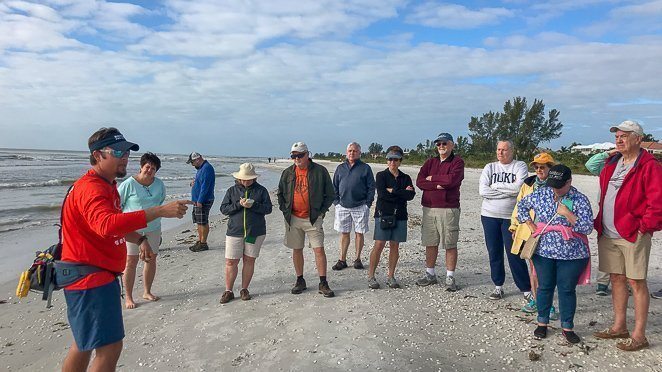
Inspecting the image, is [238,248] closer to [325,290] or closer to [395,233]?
[325,290]

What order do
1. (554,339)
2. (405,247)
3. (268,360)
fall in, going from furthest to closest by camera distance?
(405,247)
(554,339)
(268,360)

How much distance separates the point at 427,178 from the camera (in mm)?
5801

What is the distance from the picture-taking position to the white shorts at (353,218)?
21.6 feet

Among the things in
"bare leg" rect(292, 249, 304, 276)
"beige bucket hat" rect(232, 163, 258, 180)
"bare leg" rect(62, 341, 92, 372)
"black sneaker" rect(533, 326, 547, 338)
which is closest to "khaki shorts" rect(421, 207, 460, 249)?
"black sneaker" rect(533, 326, 547, 338)

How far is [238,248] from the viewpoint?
5.35 metres

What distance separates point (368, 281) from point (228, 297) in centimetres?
200

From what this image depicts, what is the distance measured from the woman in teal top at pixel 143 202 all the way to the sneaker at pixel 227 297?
960 millimetres

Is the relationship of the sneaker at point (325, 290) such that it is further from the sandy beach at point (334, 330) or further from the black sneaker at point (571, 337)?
the black sneaker at point (571, 337)

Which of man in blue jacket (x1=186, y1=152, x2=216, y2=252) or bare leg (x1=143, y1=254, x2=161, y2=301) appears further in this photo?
man in blue jacket (x1=186, y1=152, x2=216, y2=252)

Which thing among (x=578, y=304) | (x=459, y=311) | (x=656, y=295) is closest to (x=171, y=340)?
(x=459, y=311)

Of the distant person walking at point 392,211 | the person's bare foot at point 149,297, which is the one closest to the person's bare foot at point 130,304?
the person's bare foot at point 149,297

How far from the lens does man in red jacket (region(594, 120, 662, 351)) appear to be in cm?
→ 378

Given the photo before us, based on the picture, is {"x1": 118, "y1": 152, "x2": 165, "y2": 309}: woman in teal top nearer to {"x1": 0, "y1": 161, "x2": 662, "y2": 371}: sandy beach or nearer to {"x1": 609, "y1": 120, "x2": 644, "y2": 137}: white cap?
{"x1": 0, "y1": 161, "x2": 662, "y2": 371}: sandy beach

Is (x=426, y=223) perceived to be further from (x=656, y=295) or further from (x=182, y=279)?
(x=182, y=279)
